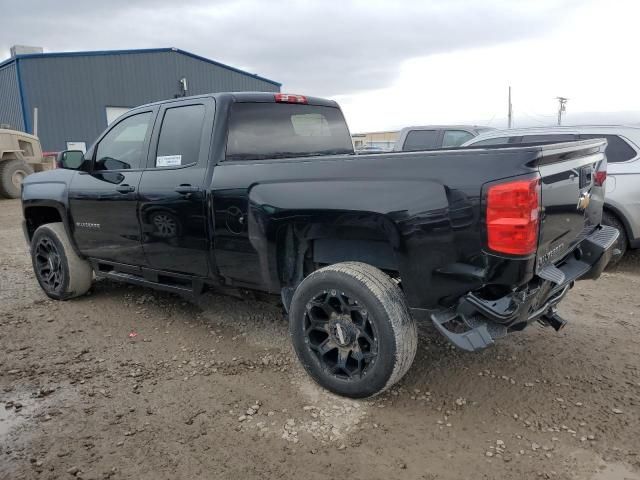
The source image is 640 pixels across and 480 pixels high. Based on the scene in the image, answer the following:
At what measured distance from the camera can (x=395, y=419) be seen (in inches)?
113

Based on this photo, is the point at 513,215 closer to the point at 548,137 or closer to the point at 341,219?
the point at 341,219

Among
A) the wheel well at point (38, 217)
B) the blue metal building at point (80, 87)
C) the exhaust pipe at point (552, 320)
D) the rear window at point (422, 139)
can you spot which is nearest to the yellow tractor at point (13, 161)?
the blue metal building at point (80, 87)

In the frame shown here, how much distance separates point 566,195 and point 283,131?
2173 millimetres

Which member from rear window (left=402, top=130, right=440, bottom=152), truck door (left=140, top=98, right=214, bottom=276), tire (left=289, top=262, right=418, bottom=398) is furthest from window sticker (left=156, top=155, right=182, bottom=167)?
rear window (left=402, top=130, right=440, bottom=152)

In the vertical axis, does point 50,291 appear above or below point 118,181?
below

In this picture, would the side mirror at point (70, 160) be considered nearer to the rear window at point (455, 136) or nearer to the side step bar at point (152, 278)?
the side step bar at point (152, 278)

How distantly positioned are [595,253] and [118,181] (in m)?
3.66

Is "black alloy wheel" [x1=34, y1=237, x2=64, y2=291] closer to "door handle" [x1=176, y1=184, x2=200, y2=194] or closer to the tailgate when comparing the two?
"door handle" [x1=176, y1=184, x2=200, y2=194]

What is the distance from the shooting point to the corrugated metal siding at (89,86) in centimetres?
2191

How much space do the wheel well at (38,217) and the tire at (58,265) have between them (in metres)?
0.21

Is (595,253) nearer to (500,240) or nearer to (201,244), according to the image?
(500,240)

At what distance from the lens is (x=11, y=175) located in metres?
14.9

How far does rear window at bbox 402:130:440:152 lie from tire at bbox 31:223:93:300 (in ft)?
23.0

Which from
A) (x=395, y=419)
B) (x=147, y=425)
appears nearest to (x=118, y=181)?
(x=147, y=425)
